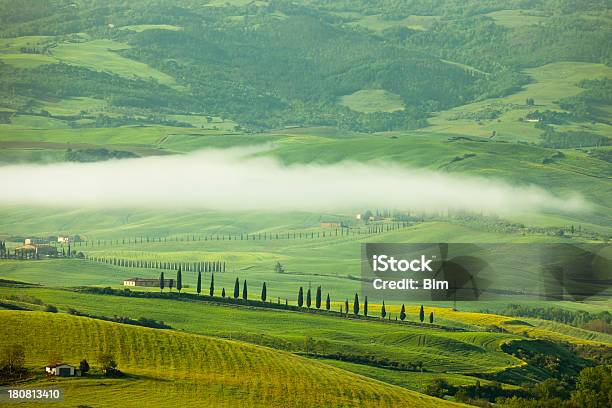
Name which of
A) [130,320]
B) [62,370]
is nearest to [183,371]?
[62,370]

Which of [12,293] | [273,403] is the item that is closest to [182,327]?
[12,293]

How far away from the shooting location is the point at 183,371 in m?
142

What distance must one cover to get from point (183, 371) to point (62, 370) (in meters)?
14.3

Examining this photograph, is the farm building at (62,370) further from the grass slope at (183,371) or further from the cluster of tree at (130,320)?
the cluster of tree at (130,320)

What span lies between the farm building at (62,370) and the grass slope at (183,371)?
1.50m

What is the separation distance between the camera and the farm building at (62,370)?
430 ft

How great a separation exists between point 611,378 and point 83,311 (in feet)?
221

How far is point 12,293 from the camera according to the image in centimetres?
19775

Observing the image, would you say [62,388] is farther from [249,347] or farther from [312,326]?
[312,326]

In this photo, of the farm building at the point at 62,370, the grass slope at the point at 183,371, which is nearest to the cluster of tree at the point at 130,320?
the grass slope at the point at 183,371

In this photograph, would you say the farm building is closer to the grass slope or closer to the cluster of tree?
the grass slope

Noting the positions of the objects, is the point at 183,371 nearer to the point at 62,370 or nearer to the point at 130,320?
the point at 62,370

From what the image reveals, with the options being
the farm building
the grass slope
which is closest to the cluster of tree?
the grass slope

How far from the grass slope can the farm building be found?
1.50 m
